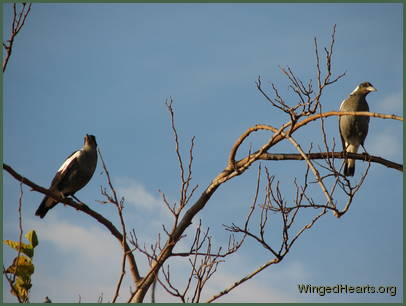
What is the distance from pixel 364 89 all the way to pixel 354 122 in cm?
71

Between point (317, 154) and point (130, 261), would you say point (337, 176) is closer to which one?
point (317, 154)

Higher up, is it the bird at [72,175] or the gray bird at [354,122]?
the gray bird at [354,122]

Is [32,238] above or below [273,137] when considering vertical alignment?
below

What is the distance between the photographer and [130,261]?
506 cm

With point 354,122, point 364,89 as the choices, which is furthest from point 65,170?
point 364,89

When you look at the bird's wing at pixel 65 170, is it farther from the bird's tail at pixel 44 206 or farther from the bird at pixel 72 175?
the bird's tail at pixel 44 206

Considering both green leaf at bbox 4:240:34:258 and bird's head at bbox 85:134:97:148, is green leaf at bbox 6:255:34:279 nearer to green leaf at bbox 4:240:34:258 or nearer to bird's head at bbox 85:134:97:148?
green leaf at bbox 4:240:34:258

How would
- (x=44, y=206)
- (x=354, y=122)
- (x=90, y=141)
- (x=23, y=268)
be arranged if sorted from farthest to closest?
(x=354, y=122), (x=90, y=141), (x=44, y=206), (x=23, y=268)

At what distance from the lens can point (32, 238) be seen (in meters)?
5.07

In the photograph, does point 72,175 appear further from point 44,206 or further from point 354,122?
point 354,122

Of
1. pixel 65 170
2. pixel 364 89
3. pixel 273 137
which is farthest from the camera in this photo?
pixel 364 89

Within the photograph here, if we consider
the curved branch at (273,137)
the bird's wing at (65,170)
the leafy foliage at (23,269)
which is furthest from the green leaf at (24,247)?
the bird's wing at (65,170)

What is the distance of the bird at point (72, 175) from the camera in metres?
7.07

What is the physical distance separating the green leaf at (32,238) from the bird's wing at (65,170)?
201cm
